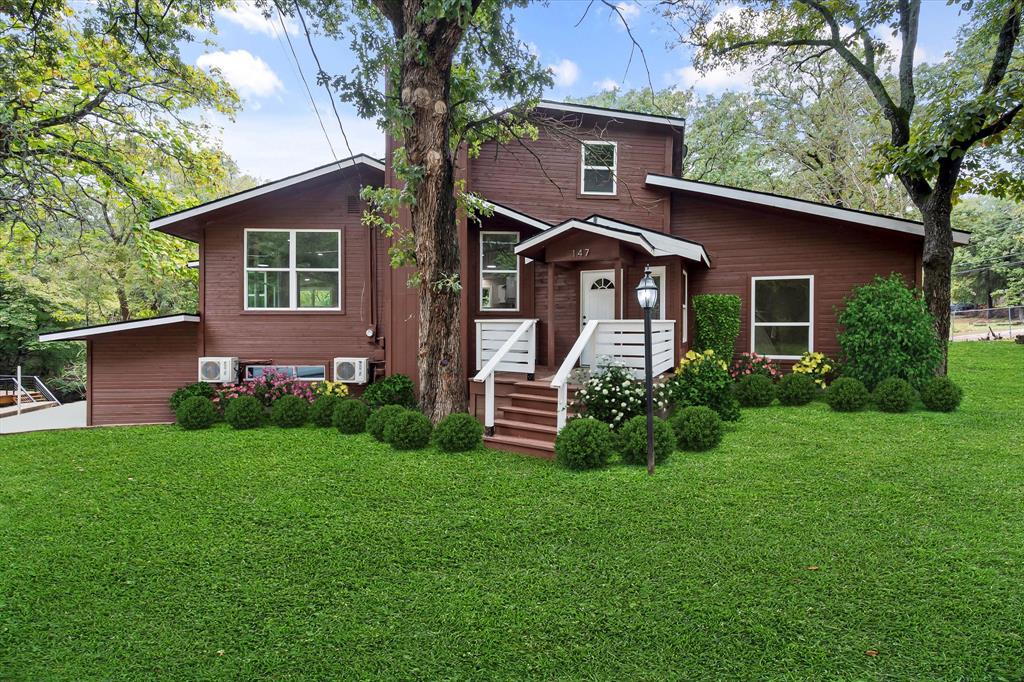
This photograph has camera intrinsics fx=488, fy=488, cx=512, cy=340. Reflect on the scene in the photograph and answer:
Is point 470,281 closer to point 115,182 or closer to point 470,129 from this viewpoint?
point 470,129

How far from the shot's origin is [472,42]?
824cm

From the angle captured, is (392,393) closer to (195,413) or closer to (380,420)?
(380,420)

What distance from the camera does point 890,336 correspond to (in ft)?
28.6

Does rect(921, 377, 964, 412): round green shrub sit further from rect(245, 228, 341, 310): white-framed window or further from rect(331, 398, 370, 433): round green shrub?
rect(245, 228, 341, 310): white-framed window

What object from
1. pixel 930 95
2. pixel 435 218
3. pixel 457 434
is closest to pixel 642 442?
pixel 457 434

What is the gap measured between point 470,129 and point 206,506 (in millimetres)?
6469

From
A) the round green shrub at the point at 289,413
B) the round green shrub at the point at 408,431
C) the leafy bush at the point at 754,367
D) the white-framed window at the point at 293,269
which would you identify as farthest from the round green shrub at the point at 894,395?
the white-framed window at the point at 293,269

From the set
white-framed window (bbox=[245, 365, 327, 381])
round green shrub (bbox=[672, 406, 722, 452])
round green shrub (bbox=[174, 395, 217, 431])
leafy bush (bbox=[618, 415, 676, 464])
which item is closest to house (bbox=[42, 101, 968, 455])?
white-framed window (bbox=[245, 365, 327, 381])

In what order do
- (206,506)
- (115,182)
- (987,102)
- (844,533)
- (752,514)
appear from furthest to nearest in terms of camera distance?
(115,182), (987,102), (206,506), (752,514), (844,533)

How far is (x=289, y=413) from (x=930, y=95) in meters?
13.7

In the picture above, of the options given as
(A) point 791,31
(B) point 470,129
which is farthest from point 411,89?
(A) point 791,31

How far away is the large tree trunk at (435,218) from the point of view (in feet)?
23.2

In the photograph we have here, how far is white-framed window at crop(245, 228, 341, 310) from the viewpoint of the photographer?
1020 centimetres

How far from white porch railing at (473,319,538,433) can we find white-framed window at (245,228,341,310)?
11.7 ft
